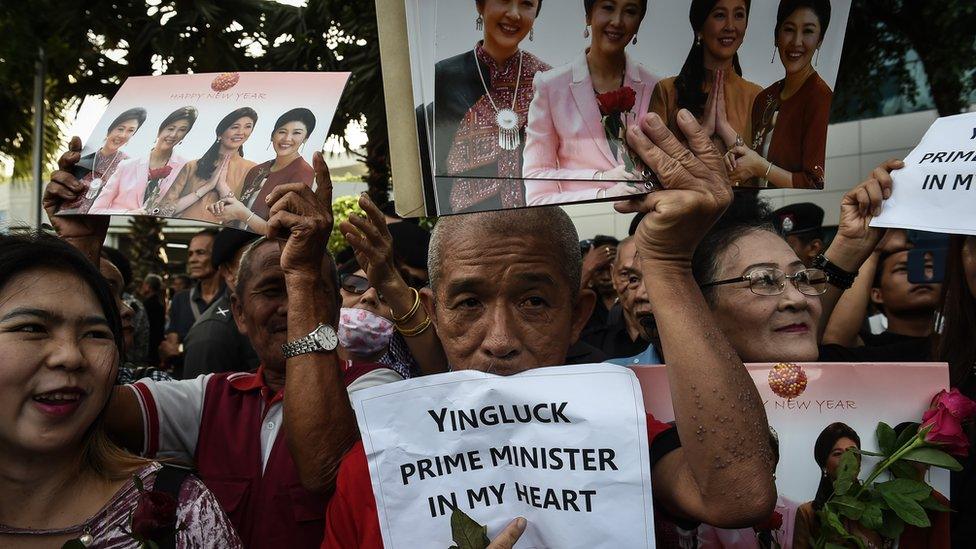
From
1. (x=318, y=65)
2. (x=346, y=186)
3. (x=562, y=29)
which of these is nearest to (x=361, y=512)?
(x=562, y=29)

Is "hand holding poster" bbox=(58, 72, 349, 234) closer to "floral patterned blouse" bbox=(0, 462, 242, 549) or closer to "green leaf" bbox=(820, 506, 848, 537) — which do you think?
"floral patterned blouse" bbox=(0, 462, 242, 549)

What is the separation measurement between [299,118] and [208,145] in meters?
0.27

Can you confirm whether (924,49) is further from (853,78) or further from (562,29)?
(562,29)

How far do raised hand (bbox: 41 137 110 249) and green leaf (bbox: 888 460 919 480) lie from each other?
2268 mm

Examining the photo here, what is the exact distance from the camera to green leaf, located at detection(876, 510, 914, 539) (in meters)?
2.08

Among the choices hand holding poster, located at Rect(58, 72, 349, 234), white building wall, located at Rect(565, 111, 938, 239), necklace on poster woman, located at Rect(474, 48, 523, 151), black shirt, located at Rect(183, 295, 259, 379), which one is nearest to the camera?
necklace on poster woman, located at Rect(474, 48, 523, 151)

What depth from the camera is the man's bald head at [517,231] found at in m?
2.30

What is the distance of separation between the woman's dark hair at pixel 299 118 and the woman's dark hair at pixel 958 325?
1978mm

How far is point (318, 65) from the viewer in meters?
11.7

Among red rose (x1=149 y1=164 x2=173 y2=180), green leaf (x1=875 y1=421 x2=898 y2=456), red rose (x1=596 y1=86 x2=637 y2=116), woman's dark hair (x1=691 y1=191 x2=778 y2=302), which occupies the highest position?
red rose (x1=596 y1=86 x2=637 y2=116)

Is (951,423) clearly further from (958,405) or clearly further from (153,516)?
(153,516)

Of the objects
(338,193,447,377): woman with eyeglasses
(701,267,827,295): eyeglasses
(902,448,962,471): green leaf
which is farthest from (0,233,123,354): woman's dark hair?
(902,448,962,471): green leaf

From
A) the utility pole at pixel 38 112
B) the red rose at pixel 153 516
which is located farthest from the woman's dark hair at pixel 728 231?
the utility pole at pixel 38 112

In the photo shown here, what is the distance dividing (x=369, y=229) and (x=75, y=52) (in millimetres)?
12952
